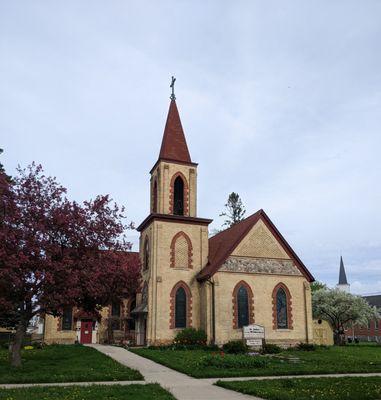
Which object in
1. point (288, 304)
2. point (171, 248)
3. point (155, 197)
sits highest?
point (155, 197)

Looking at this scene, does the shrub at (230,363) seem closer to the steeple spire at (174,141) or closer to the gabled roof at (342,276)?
the steeple spire at (174,141)

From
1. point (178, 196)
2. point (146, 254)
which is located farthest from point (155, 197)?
point (146, 254)

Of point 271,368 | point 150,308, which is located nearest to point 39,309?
point 271,368

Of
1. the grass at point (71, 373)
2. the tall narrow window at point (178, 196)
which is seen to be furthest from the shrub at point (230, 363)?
the tall narrow window at point (178, 196)

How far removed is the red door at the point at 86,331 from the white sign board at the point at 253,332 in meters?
16.9

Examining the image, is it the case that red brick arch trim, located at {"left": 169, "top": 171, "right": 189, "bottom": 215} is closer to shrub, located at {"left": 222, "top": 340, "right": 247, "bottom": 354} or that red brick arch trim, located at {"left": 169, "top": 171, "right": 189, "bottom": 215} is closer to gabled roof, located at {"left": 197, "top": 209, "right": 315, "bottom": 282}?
gabled roof, located at {"left": 197, "top": 209, "right": 315, "bottom": 282}

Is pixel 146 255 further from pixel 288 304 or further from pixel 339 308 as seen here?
pixel 339 308

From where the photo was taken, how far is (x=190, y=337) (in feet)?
103

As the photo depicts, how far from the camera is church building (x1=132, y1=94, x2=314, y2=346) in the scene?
106ft

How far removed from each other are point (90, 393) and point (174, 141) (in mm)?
26768

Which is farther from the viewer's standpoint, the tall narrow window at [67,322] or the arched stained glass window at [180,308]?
the tall narrow window at [67,322]

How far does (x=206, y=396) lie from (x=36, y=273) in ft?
30.1

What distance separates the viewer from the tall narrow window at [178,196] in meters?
36.2

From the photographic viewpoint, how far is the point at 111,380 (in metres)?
15.7
